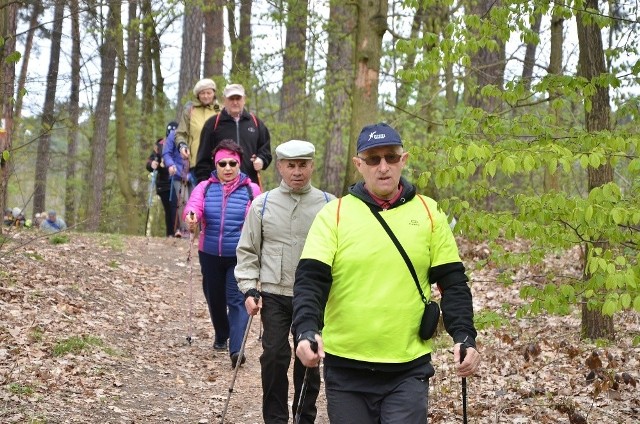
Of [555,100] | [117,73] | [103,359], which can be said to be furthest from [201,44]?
[555,100]

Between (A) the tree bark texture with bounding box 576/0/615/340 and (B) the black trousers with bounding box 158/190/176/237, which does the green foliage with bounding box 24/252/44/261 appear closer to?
(B) the black trousers with bounding box 158/190/176/237

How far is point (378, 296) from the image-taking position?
410 centimetres

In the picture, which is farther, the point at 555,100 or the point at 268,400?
the point at 555,100

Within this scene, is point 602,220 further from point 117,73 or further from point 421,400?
point 117,73

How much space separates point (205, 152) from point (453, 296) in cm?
702

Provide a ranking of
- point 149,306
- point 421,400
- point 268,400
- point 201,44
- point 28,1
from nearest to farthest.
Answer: point 421,400
point 268,400
point 28,1
point 149,306
point 201,44

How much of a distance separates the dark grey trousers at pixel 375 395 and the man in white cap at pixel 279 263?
245cm

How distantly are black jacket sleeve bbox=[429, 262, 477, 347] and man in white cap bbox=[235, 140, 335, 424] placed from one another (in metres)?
2.58

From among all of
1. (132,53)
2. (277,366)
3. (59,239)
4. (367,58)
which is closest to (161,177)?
(59,239)

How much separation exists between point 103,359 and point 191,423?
1.82m

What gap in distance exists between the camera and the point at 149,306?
40.5ft

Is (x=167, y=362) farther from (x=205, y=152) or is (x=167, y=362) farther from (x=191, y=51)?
(x=191, y=51)

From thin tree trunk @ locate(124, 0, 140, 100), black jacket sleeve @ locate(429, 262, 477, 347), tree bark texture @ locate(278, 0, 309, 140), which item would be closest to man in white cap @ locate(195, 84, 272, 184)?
tree bark texture @ locate(278, 0, 309, 140)

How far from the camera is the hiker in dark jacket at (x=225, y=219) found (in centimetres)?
883
